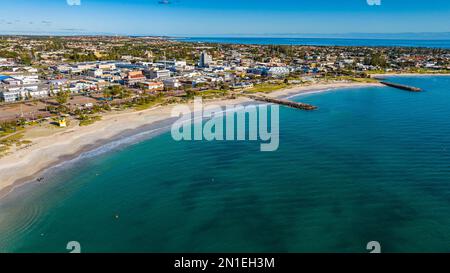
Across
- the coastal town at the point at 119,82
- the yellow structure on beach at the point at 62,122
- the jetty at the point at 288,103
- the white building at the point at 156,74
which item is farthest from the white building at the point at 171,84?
the yellow structure on beach at the point at 62,122

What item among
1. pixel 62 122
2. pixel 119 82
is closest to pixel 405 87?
pixel 119 82

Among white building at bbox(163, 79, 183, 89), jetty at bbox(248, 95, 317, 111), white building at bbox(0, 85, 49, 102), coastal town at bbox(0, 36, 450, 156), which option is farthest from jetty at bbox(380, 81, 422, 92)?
white building at bbox(0, 85, 49, 102)

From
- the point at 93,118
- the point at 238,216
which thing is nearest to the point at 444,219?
the point at 238,216

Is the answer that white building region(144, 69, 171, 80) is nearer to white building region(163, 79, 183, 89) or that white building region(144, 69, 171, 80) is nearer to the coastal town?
the coastal town

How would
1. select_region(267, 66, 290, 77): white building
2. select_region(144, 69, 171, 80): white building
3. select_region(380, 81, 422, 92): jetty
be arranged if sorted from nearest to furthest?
select_region(380, 81, 422, 92): jetty, select_region(144, 69, 171, 80): white building, select_region(267, 66, 290, 77): white building

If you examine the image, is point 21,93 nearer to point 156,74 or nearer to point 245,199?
point 156,74
